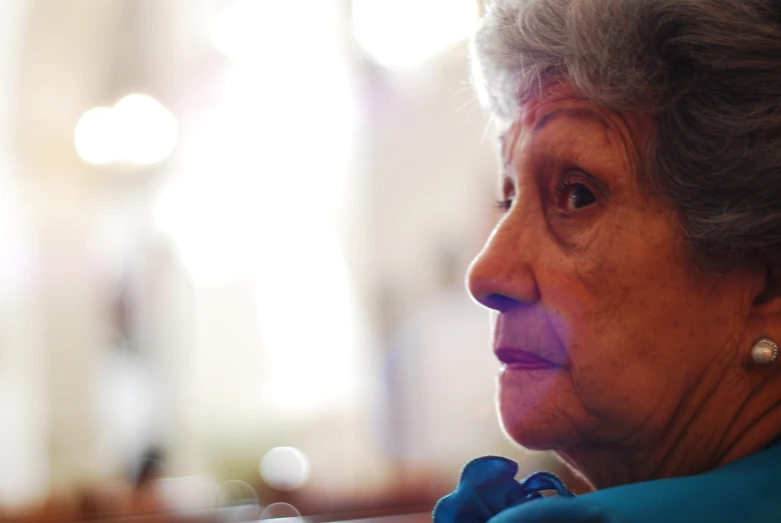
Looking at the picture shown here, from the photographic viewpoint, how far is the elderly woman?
1.10 meters

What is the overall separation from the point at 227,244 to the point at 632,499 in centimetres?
756

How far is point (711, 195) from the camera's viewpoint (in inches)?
44.3

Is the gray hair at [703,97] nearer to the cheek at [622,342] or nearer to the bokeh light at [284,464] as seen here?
the cheek at [622,342]

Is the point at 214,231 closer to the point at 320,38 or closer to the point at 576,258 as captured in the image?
the point at 320,38

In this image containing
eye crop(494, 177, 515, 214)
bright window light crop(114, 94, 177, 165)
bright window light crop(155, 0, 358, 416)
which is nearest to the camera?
eye crop(494, 177, 515, 214)

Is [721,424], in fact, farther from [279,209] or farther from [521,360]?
[279,209]

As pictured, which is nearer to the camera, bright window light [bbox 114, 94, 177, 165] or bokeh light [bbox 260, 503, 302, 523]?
bokeh light [bbox 260, 503, 302, 523]

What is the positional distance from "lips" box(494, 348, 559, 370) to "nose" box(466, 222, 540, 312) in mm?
61

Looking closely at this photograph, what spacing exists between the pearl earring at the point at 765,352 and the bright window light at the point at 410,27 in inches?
187

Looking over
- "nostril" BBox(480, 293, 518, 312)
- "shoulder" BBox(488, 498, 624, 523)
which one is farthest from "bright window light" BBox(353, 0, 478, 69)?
"shoulder" BBox(488, 498, 624, 523)

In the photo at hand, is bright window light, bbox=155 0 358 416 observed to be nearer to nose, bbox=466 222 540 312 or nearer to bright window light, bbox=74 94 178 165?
bright window light, bbox=74 94 178 165

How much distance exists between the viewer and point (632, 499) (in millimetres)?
912

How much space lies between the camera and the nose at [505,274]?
1215mm

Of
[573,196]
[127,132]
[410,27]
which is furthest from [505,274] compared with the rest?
[127,132]
